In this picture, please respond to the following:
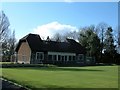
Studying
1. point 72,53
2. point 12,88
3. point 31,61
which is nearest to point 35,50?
point 31,61

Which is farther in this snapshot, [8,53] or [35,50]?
[8,53]

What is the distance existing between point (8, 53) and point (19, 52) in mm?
19972

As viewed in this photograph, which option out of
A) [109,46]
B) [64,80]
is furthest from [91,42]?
[64,80]

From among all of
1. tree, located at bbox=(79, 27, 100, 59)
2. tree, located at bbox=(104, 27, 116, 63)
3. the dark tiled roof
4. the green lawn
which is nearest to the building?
the dark tiled roof

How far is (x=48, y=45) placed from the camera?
67688 millimetres

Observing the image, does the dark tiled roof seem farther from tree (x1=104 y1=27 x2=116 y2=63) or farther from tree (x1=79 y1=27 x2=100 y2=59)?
tree (x1=104 y1=27 x2=116 y2=63)

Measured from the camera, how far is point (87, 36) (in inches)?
3501

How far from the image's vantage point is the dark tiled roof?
64.4 metres

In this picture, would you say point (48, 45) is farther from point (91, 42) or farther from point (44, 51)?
point (91, 42)

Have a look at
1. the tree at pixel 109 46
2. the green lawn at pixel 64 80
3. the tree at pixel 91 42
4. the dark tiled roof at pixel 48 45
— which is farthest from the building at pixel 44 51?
the green lawn at pixel 64 80

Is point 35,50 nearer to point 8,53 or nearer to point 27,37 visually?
point 27,37

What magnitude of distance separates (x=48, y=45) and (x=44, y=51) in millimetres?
2833

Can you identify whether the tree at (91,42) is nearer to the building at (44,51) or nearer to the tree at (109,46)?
the tree at (109,46)

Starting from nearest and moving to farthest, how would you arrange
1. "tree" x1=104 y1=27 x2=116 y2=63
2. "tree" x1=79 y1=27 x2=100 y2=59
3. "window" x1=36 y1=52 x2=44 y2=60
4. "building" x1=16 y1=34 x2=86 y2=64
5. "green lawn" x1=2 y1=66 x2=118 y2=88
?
"green lawn" x1=2 y1=66 x2=118 y2=88, "building" x1=16 y1=34 x2=86 y2=64, "window" x1=36 y1=52 x2=44 y2=60, "tree" x1=79 y1=27 x2=100 y2=59, "tree" x1=104 y1=27 x2=116 y2=63
